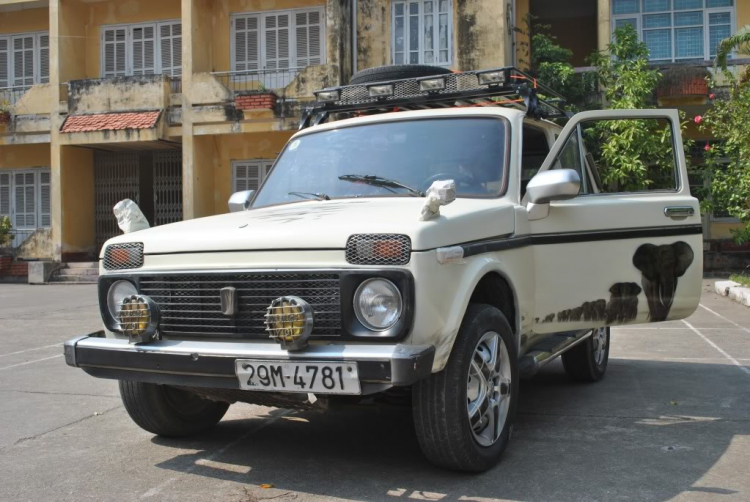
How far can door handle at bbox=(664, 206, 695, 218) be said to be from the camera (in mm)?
4836

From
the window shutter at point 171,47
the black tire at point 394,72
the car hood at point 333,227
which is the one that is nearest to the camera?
the car hood at point 333,227

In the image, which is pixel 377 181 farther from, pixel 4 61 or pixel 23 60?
pixel 4 61

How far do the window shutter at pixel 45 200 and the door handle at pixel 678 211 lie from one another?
20.0 meters

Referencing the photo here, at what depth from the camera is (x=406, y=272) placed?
3.29 m

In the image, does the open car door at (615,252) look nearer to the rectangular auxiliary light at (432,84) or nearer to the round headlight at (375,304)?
the rectangular auxiliary light at (432,84)

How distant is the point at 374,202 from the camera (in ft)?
13.6

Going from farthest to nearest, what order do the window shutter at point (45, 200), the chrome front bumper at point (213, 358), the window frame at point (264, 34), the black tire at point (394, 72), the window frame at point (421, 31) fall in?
the window shutter at point (45, 200) < the window frame at point (264, 34) < the window frame at point (421, 31) < the black tire at point (394, 72) < the chrome front bumper at point (213, 358)

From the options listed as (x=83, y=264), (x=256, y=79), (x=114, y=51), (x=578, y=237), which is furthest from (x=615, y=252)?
(x=114, y=51)

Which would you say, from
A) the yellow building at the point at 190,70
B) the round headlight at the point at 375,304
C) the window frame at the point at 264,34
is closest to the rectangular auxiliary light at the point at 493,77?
the round headlight at the point at 375,304

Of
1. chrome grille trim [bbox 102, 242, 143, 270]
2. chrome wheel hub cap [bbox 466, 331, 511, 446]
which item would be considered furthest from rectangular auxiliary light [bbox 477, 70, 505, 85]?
chrome grille trim [bbox 102, 242, 143, 270]

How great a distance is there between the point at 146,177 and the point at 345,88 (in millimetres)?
17625

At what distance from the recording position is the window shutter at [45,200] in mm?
21688

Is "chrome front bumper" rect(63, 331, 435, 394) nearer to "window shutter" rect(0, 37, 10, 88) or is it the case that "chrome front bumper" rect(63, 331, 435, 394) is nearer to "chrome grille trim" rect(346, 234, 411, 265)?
"chrome grille trim" rect(346, 234, 411, 265)

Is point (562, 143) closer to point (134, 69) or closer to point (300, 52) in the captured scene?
point (300, 52)
